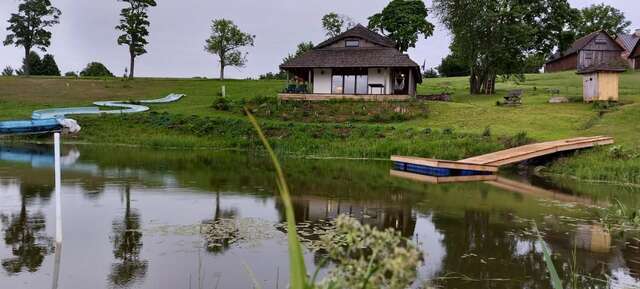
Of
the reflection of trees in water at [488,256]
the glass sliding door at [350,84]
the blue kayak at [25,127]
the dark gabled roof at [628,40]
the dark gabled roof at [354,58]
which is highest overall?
the dark gabled roof at [628,40]

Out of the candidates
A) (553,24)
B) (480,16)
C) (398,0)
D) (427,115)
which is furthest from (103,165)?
(398,0)

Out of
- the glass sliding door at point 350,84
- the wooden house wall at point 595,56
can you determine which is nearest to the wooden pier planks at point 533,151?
the glass sliding door at point 350,84

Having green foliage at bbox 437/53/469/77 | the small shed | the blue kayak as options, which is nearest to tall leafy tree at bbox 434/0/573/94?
the small shed

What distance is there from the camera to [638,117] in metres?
29.1

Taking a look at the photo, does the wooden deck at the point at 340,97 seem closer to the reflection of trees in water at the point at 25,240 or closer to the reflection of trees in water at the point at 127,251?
the reflection of trees in water at the point at 25,240

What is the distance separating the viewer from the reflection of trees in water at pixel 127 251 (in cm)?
759

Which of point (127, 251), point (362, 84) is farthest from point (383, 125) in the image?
point (127, 251)

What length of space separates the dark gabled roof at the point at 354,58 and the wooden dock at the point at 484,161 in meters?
18.0

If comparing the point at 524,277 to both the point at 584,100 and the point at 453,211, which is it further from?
the point at 584,100

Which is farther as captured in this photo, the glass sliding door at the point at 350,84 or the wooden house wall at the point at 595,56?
the wooden house wall at the point at 595,56

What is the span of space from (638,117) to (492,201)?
18.1 m

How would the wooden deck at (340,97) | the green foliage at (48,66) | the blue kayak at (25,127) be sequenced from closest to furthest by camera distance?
the blue kayak at (25,127), the wooden deck at (340,97), the green foliage at (48,66)

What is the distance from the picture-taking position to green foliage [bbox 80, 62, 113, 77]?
77125mm

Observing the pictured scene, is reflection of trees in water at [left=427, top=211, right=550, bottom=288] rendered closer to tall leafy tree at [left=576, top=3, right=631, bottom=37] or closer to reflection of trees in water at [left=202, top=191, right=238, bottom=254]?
reflection of trees in water at [left=202, top=191, right=238, bottom=254]
